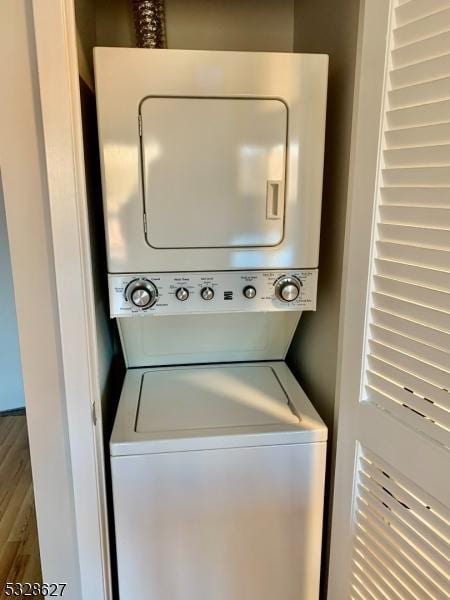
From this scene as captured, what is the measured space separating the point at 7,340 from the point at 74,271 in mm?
2307

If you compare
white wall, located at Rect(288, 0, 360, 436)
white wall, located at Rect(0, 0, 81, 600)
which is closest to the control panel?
white wall, located at Rect(288, 0, 360, 436)

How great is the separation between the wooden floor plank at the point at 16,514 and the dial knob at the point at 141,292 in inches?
52.6

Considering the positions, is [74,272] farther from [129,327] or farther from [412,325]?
[412,325]

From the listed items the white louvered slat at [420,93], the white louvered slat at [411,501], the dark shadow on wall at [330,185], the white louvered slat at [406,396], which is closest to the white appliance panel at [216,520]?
the dark shadow on wall at [330,185]

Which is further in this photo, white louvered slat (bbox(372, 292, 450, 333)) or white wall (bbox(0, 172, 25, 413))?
white wall (bbox(0, 172, 25, 413))

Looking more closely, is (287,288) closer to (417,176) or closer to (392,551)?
(417,176)

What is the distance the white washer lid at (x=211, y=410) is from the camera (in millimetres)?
1283

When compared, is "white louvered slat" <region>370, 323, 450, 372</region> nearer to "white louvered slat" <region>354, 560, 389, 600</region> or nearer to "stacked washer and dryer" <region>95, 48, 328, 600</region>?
"stacked washer and dryer" <region>95, 48, 328, 600</region>

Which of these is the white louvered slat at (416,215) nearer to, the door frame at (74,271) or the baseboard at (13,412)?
the door frame at (74,271)

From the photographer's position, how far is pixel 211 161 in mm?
1250

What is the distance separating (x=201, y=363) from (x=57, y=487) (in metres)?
0.66

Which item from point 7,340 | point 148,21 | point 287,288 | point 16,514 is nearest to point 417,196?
point 287,288

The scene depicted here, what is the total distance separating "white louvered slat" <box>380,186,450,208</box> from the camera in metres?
0.83

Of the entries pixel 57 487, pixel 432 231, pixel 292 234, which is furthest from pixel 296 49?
pixel 57 487
